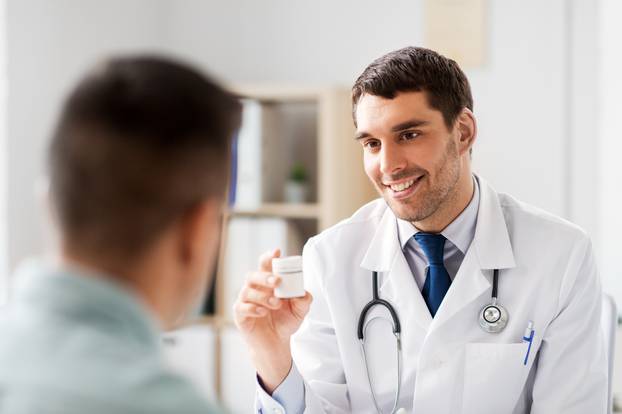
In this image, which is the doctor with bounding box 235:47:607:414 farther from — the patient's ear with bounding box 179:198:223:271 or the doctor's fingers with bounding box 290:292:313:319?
the patient's ear with bounding box 179:198:223:271

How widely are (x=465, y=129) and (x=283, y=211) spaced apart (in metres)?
1.40

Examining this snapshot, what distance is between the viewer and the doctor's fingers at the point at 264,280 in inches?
53.3

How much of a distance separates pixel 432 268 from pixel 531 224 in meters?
0.23

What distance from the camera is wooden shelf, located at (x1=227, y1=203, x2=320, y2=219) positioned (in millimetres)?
2965

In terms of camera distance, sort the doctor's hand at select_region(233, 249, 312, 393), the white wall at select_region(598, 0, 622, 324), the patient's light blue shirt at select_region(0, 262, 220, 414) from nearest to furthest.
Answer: the patient's light blue shirt at select_region(0, 262, 220, 414) < the doctor's hand at select_region(233, 249, 312, 393) < the white wall at select_region(598, 0, 622, 324)

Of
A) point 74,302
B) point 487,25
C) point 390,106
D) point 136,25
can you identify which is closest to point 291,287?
point 390,106

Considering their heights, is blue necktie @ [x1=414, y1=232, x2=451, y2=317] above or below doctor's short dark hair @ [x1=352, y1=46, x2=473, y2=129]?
below

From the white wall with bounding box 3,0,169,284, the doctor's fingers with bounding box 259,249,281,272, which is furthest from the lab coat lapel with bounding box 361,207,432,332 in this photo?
the white wall with bounding box 3,0,169,284

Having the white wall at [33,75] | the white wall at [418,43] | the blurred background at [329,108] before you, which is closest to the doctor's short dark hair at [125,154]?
the white wall at [33,75]

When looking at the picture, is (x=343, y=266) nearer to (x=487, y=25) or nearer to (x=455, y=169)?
(x=455, y=169)

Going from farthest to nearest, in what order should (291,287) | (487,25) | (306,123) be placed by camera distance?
1. (306,123)
2. (487,25)
3. (291,287)

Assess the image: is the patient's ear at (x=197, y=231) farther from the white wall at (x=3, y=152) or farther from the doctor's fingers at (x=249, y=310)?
the white wall at (x=3, y=152)

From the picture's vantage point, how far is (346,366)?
161cm

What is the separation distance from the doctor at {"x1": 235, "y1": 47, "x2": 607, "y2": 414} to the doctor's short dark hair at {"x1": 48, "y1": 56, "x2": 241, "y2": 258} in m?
0.69
